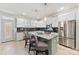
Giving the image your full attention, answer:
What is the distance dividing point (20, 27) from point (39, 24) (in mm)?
353

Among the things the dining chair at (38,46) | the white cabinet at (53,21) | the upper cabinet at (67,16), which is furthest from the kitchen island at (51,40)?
the upper cabinet at (67,16)

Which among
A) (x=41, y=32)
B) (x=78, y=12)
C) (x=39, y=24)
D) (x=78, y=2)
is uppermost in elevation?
(x=78, y=2)

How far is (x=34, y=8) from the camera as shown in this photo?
196cm

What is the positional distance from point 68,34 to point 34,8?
0.79 meters

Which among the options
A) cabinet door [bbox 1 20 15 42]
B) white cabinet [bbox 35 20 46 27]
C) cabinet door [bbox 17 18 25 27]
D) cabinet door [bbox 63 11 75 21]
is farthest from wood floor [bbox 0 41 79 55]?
cabinet door [bbox 63 11 75 21]

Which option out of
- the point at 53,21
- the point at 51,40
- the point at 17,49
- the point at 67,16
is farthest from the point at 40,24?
the point at 17,49

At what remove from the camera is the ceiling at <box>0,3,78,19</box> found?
1932mm

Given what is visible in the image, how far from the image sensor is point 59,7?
1952 millimetres

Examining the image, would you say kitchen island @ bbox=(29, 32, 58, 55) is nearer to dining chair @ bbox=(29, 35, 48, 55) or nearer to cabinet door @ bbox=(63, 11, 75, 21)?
dining chair @ bbox=(29, 35, 48, 55)

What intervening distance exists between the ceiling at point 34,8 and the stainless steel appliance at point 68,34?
30 cm

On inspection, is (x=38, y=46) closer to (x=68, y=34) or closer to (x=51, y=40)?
(x=51, y=40)

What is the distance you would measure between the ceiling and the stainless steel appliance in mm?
300

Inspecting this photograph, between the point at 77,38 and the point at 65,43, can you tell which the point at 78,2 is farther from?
the point at 65,43
